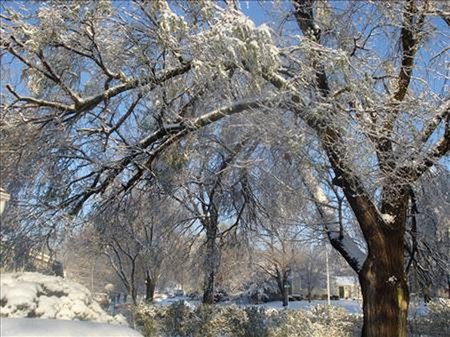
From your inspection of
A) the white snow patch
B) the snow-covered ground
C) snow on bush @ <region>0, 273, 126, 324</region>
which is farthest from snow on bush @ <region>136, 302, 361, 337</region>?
the snow-covered ground

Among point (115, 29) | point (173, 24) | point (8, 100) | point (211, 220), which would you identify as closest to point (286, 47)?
point (173, 24)

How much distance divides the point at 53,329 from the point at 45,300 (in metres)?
0.54

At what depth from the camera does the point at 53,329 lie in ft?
9.67

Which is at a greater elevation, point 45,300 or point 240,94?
point 240,94

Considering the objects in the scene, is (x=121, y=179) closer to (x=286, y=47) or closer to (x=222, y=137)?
(x=222, y=137)

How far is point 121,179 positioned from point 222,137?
2126mm

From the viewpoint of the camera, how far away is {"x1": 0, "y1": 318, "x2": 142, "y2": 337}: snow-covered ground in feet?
9.37

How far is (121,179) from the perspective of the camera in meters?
9.41

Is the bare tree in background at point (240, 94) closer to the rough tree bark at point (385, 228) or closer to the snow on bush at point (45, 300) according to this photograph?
the rough tree bark at point (385, 228)

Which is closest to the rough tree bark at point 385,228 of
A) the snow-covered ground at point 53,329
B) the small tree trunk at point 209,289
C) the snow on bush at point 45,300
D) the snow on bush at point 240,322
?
the snow on bush at point 240,322

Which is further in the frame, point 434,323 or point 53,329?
point 434,323

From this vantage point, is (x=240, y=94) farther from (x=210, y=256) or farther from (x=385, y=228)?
(x=210, y=256)

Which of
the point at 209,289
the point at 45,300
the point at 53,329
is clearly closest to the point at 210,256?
the point at 209,289

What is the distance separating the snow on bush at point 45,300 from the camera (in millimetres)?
3236
